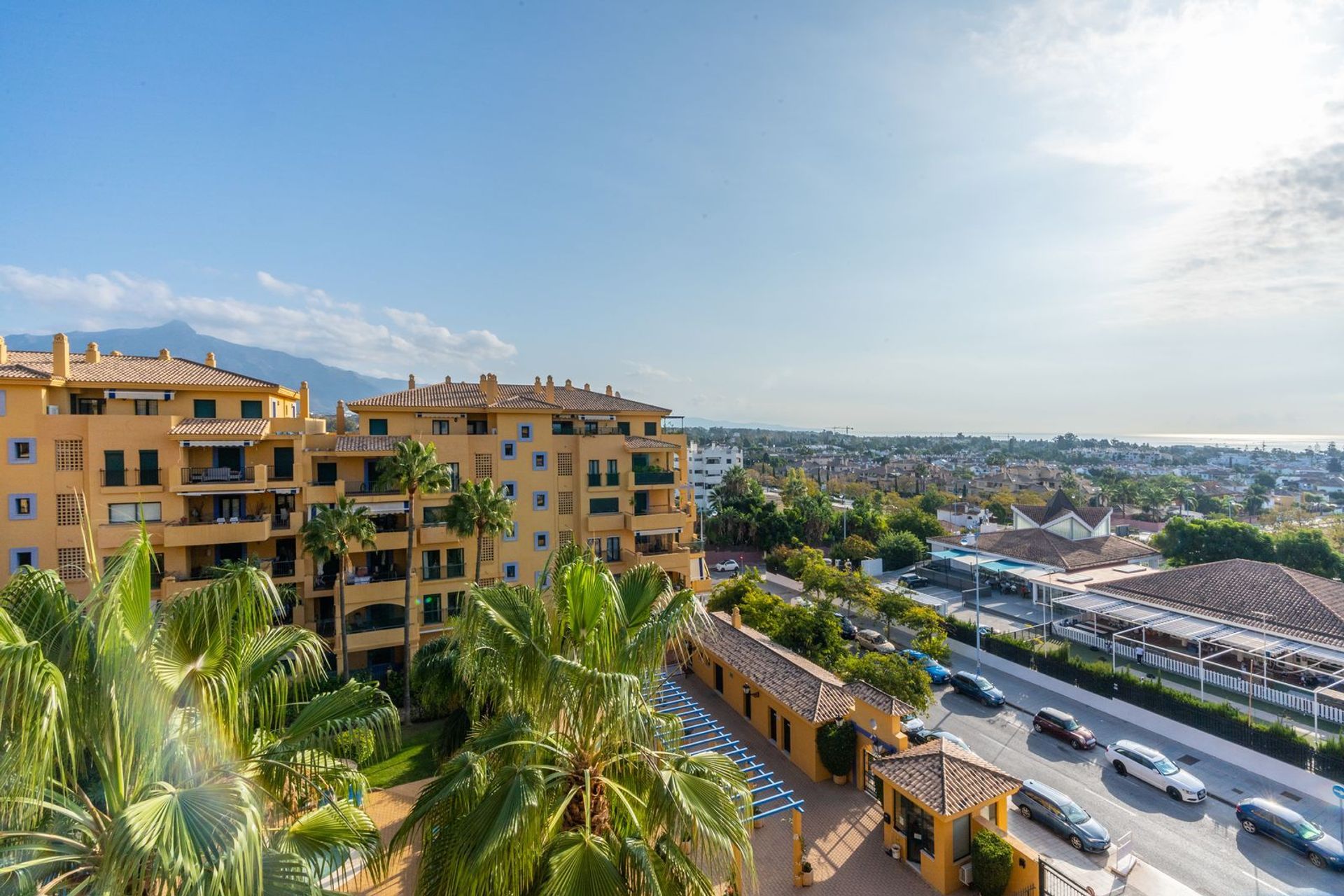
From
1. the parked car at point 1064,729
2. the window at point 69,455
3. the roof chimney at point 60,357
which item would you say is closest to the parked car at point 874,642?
the parked car at point 1064,729

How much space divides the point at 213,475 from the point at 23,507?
673 cm

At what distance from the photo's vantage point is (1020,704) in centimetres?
2934

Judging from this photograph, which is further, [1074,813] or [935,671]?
[935,671]

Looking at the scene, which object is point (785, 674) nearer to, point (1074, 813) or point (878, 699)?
point (878, 699)

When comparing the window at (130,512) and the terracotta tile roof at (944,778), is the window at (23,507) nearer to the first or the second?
the window at (130,512)

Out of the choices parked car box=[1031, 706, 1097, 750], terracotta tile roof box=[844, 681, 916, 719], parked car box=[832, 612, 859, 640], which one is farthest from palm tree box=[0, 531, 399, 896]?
parked car box=[832, 612, 859, 640]

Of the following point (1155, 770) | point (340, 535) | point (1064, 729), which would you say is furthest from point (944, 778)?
point (340, 535)

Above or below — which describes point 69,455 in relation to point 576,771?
above

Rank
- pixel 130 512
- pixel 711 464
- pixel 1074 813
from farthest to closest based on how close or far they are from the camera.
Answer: pixel 711 464, pixel 130 512, pixel 1074 813

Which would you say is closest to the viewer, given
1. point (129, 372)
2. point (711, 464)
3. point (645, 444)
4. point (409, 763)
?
point (409, 763)

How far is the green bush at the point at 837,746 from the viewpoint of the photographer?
20922 mm

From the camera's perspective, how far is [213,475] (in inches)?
1161

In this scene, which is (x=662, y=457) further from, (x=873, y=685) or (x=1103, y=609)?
(x=1103, y=609)

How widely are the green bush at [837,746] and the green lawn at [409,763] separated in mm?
14210
